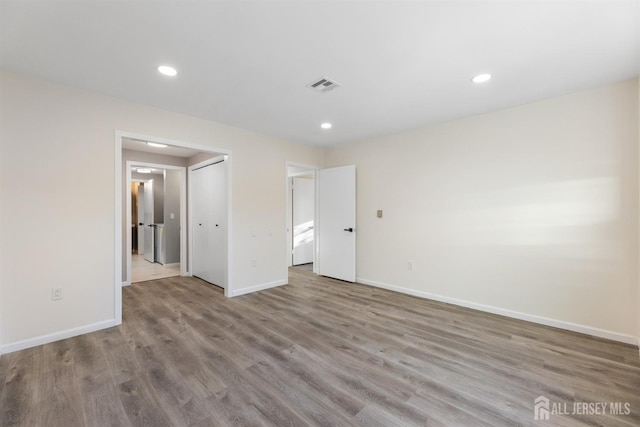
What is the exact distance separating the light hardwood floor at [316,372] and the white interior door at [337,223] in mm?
1654

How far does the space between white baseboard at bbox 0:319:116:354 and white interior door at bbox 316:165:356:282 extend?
3.32 m

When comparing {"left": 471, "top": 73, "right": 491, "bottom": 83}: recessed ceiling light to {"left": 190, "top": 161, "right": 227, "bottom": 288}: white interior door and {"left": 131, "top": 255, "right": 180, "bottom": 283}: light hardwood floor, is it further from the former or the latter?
{"left": 131, "top": 255, "right": 180, "bottom": 283}: light hardwood floor

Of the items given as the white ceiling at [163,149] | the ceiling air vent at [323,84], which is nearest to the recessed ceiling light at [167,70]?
the ceiling air vent at [323,84]

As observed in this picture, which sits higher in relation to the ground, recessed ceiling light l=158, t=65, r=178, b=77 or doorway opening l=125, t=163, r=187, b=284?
recessed ceiling light l=158, t=65, r=178, b=77

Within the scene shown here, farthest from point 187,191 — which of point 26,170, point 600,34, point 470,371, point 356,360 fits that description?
point 600,34

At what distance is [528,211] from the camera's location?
3059 millimetres

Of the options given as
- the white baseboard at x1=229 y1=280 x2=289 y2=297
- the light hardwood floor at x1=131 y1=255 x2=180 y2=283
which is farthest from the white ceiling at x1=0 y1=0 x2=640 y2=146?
the light hardwood floor at x1=131 y1=255 x2=180 y2=283

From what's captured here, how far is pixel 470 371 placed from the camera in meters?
2.10

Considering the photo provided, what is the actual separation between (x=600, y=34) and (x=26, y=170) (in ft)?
15.7

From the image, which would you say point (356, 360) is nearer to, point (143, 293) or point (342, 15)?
point (342, 15)

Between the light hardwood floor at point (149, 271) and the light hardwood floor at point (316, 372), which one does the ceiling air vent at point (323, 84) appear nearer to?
the light hardwood floor at point (316, 372)

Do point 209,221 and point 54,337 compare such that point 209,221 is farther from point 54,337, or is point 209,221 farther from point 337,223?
point 54,337

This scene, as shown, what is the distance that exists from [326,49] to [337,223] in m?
3.27

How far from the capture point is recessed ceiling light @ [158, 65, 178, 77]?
233 cm
